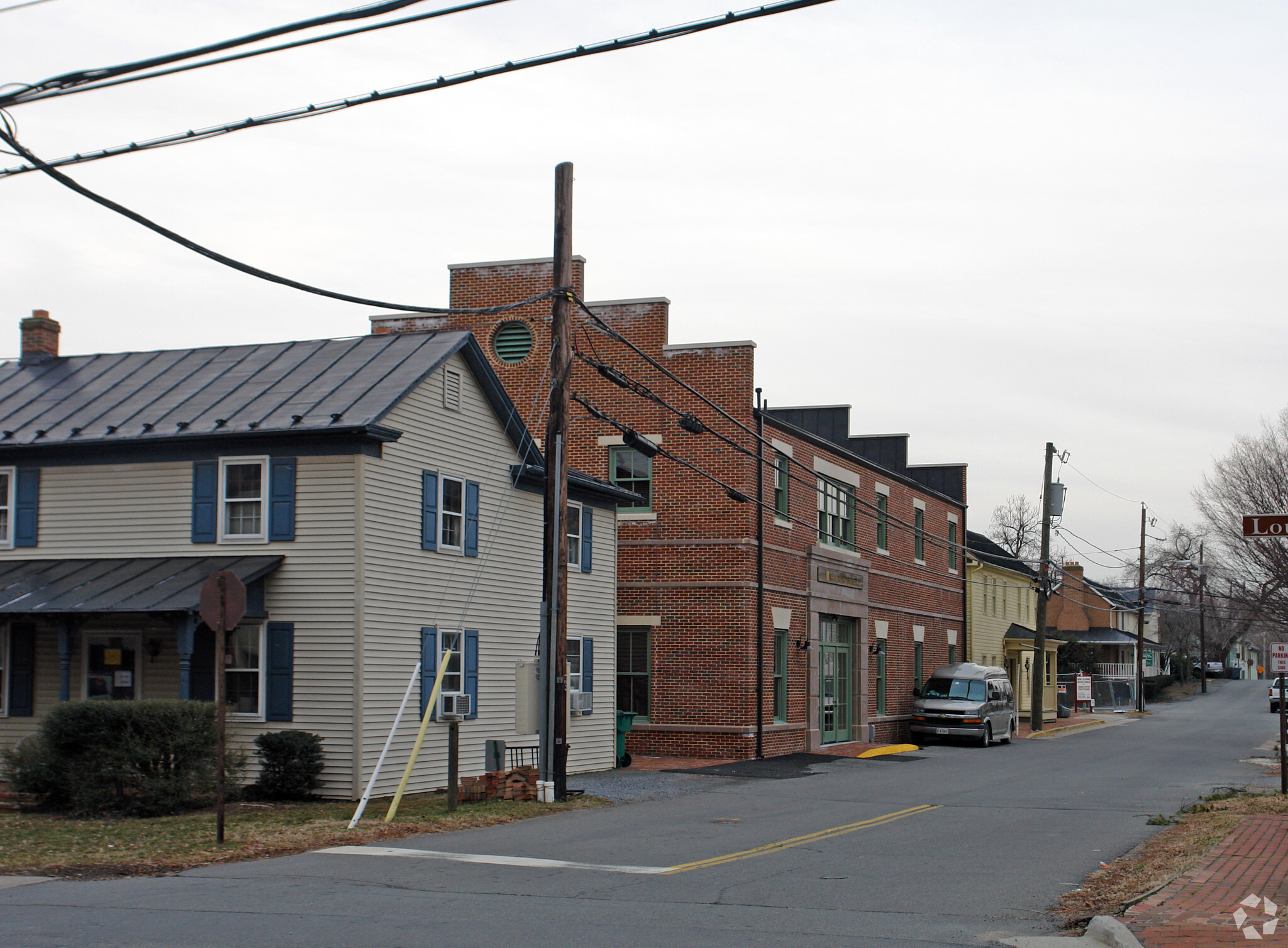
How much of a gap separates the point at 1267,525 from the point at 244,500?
14.2 meters

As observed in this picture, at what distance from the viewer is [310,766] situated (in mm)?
19062

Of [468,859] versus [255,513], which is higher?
[255,513]

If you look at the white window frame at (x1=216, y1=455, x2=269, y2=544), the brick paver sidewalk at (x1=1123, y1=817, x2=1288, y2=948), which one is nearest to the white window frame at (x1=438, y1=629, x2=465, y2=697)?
the white window frame at (x1=216, y1=455, x2=269, y2=544)

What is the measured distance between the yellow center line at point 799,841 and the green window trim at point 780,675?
1146 centimetres

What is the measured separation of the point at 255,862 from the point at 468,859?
2.11 m

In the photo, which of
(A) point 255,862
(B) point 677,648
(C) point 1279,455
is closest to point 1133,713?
(C) point 1279,455

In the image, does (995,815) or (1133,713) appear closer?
(995,815)

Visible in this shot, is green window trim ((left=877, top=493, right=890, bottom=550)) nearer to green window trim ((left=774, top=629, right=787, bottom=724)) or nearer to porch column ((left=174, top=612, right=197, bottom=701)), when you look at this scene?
green window trim ((left=774, top=629, right=787, bottom=724))

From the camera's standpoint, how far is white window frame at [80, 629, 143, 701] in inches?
798

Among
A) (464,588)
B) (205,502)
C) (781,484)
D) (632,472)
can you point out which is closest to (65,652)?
(205,502)

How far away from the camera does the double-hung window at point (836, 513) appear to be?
34531 millimetres

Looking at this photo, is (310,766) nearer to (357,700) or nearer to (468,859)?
(357,700)

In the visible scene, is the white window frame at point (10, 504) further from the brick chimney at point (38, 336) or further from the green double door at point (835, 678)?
the green double door at point (835, 678)

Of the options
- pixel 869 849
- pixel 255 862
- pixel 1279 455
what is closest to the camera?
pixel 255 862
